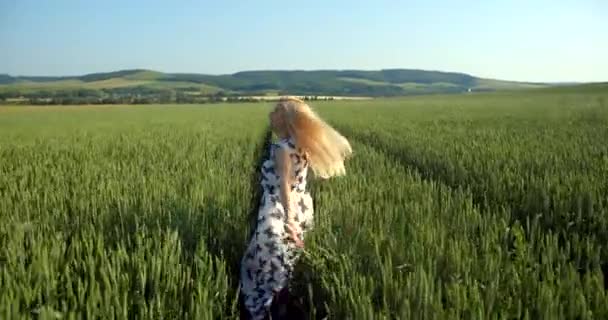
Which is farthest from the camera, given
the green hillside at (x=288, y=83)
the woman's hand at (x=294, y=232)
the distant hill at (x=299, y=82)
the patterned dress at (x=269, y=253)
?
the distant hill at (x=299, y=82)

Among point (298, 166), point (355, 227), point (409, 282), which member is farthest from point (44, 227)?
point (409, 282)

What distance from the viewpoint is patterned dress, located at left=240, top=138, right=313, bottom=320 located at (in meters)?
4.16

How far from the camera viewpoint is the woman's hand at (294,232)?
4.39 meters

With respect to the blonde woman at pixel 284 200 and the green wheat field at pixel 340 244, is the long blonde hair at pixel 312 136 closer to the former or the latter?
the blonde woman at pixel 284 200

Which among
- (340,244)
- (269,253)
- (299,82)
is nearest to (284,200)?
(269,253)

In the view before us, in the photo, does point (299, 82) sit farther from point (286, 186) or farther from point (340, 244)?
point (340, 244)

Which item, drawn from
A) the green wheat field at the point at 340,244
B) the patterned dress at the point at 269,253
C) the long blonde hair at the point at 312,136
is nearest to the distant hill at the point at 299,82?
the green wheat field at the point at 340,244

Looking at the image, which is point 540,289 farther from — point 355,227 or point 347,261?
point 355,227

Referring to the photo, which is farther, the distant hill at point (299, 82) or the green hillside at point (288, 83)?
the distant hill at point (299, 82)

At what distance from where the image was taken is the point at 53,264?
3422 mm

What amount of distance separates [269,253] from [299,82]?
169m

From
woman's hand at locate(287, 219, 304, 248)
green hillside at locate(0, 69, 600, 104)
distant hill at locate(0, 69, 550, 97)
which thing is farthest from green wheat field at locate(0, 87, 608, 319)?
distant hill at locate(0, 69, 550, 97)

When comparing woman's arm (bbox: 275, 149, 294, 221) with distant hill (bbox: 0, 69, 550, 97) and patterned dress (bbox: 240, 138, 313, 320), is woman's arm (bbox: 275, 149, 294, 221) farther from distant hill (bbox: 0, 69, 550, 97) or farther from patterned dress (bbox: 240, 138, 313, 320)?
distant hill (bbox: 0, 69, 550, 97)

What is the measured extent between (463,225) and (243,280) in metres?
1.69
